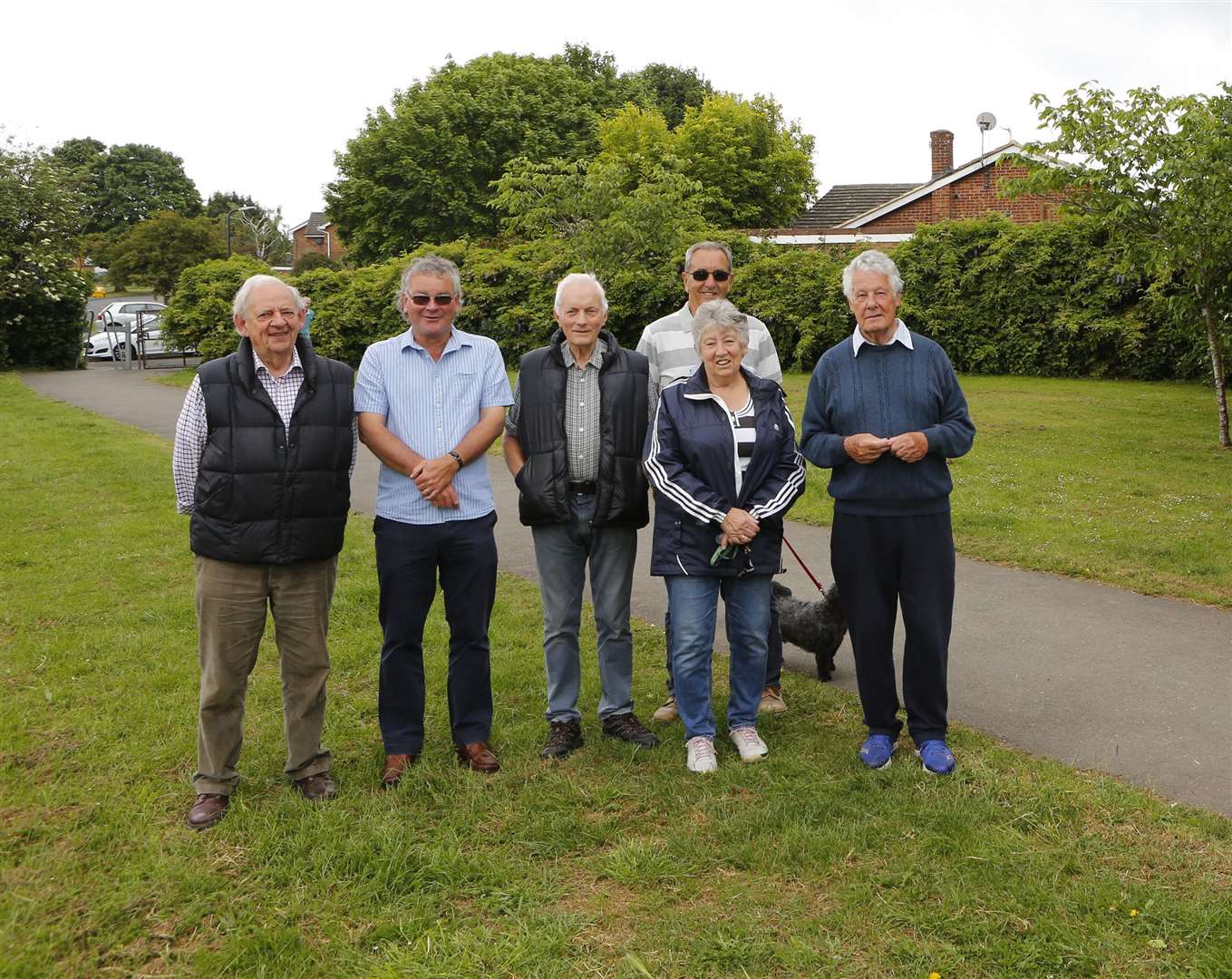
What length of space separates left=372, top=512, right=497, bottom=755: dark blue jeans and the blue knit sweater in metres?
1.46

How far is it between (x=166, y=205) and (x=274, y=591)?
95030 mm

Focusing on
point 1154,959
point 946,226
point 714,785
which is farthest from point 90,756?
point 946,226

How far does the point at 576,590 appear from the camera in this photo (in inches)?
185

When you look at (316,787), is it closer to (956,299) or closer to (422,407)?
(422,407)

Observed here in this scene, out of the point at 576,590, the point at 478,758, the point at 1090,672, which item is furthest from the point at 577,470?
the point at 1090,672

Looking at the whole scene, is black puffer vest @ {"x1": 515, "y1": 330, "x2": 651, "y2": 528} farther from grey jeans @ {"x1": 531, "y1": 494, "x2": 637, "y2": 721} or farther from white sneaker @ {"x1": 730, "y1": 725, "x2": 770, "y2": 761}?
white sneaker @ {"x1": 730, "y1": 725, "x2": 770, "y2": 761}

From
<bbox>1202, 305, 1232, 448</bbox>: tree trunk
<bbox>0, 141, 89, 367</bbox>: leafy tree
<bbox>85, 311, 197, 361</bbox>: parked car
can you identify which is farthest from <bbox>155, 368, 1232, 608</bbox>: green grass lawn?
<bbox>0, 141, 89, 367</bbox>: leafy tree

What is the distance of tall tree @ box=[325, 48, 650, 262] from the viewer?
147 feet

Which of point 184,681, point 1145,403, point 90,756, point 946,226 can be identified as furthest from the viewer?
point 946,226

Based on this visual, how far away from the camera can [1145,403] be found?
622 inches

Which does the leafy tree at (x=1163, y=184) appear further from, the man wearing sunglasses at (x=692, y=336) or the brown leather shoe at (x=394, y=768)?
the brown leather shoe at (x=394, y=768)

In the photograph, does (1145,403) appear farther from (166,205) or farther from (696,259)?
(166,205)

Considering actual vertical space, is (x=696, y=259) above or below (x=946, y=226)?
below

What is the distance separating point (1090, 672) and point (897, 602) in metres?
1.60
